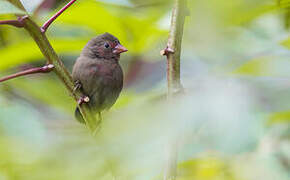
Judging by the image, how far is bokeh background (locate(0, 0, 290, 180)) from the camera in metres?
0.73

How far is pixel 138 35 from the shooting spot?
2.44m

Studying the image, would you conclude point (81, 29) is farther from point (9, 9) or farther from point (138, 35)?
point (9, 9)

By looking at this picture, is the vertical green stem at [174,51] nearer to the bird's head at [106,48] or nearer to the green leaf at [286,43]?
the green leaf at [286,43]

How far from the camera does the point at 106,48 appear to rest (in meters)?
3.49

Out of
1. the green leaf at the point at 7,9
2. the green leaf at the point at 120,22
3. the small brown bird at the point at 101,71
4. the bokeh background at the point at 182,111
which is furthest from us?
the small brown bird at the point at 101,71

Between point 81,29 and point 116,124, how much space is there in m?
2.14

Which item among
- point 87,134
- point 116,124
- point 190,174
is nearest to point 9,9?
point 116,124

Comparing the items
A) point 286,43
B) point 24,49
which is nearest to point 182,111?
point 286,43

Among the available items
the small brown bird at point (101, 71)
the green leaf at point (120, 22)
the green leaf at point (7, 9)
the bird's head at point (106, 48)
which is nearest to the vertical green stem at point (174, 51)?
the green leaf at point (7, 9)

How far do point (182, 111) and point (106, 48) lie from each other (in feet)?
9.28

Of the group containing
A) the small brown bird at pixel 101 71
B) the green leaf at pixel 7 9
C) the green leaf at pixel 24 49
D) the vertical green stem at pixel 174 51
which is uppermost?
the green leaf at pixel 7 9

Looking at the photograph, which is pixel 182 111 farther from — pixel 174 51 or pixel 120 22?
pixel 120 22

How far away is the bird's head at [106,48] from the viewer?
11.0 feet

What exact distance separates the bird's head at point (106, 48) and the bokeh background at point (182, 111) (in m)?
0.38
